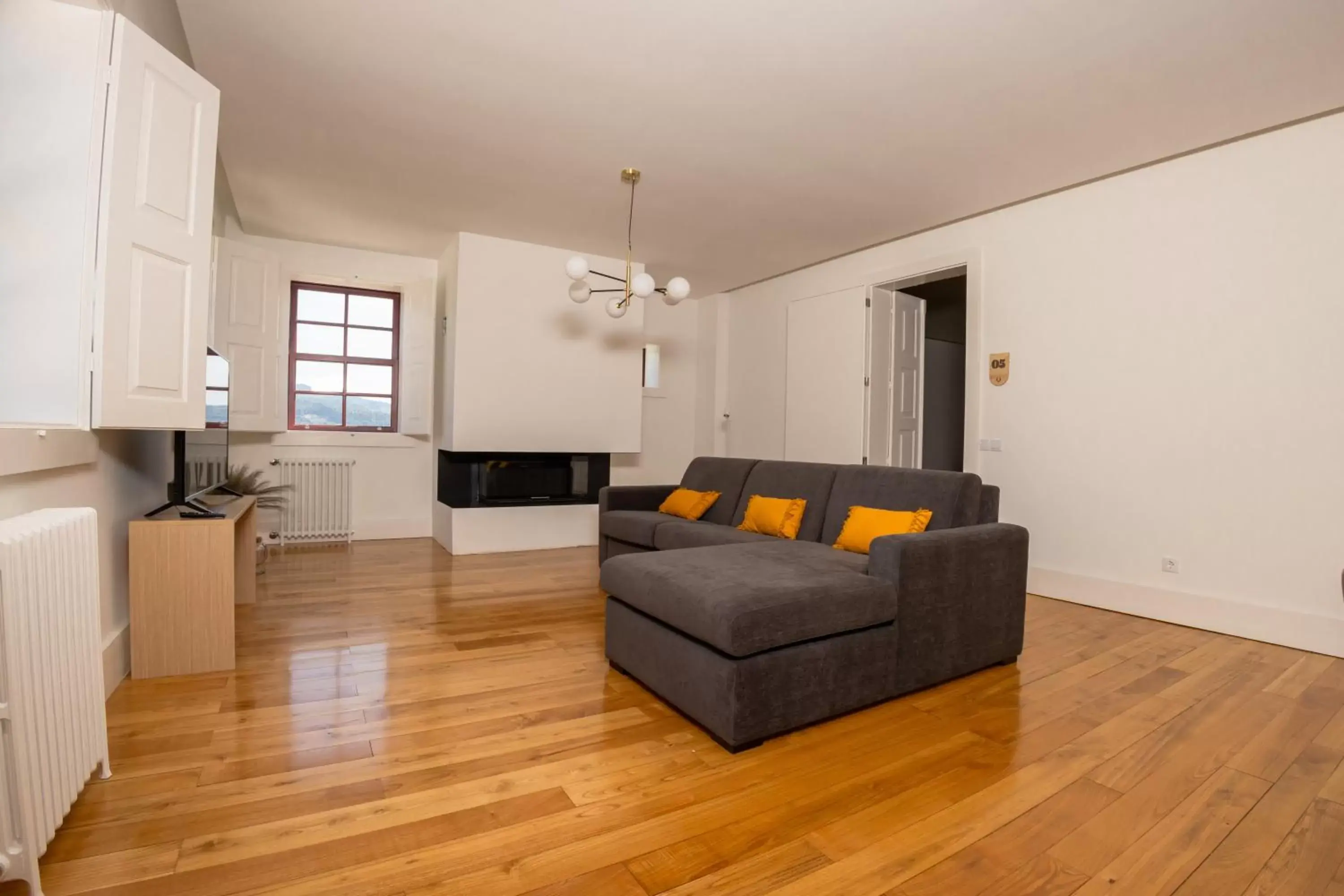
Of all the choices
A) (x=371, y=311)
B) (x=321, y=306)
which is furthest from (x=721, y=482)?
(x=321, y=306)

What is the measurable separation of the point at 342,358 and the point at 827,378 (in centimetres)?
453

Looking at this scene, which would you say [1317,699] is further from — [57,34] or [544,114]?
[57,34]

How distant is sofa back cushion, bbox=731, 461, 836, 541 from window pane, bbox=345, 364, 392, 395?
3.79 m

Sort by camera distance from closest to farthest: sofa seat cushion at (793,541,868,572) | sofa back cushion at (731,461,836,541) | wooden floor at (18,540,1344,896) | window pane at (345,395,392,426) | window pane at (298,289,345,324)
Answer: wooden floor at (18,540,1344,896) < sofa seat cushion at (793,541,868,572) < sofa back cushion at (731,461,836,541) < window pane at (298,289,345,324) < window pane at (345,395,392,426)

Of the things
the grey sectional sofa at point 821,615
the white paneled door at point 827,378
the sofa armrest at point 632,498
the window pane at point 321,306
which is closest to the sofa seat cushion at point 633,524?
the sofa armrest at point 632,498

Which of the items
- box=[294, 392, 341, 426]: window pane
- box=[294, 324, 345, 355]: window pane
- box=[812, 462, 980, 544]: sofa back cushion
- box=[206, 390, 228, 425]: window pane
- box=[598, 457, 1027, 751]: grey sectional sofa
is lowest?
box=[598, 457, 1027, 751]: grey sectional sofa

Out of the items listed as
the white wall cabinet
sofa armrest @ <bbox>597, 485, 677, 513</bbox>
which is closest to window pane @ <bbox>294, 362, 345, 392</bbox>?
sofa armrest @ <bbox>597, 485, 677, 513</bbox>

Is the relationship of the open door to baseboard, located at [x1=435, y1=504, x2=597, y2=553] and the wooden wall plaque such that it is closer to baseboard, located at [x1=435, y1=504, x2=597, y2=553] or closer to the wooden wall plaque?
the wooden wall plaque

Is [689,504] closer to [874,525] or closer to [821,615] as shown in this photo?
[874,525]

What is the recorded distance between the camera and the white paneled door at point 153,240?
6.55 ft

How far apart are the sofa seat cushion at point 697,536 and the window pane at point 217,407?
2.45 metres

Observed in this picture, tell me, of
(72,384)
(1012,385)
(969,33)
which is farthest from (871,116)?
(72,384)

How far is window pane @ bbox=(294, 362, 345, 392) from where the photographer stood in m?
5.78

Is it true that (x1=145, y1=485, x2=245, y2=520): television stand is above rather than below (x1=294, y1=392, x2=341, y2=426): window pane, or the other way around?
below
